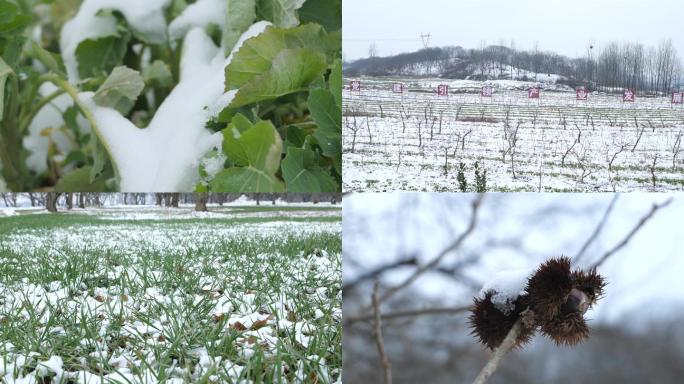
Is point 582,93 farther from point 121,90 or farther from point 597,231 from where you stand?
point 121,90

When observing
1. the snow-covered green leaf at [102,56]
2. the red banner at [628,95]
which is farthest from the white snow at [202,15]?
the red banner at [628,95]

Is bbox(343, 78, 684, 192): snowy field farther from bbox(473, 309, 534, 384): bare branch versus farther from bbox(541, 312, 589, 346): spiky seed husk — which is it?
bbox(473, 309, 534, 384): bare branch

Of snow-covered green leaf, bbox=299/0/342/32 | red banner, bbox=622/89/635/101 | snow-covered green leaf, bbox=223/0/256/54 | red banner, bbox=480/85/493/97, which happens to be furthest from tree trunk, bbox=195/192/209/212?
red banner, bbox=622/89/635/101

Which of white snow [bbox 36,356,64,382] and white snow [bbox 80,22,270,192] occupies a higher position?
white snow [bbox 80,22,270,192]

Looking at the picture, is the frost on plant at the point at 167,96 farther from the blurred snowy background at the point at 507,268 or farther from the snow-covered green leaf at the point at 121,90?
the blurred snowy background at the point at 507,268

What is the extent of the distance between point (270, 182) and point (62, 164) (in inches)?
17.3

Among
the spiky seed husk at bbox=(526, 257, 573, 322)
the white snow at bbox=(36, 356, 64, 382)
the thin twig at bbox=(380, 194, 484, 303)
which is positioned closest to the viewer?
the spiky seed husk at bbox=(526, 257, 573, 322)

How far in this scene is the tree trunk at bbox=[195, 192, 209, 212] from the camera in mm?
1328

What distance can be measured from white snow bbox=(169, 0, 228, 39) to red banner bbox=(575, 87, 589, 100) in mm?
826

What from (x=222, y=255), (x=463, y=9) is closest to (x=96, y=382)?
(x=222, y=255)

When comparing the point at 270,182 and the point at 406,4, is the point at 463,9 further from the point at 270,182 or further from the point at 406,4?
the point at 270,182

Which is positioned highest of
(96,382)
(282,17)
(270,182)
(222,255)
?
(282,17)

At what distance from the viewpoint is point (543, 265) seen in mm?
1008

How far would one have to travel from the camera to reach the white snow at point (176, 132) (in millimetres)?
1249
